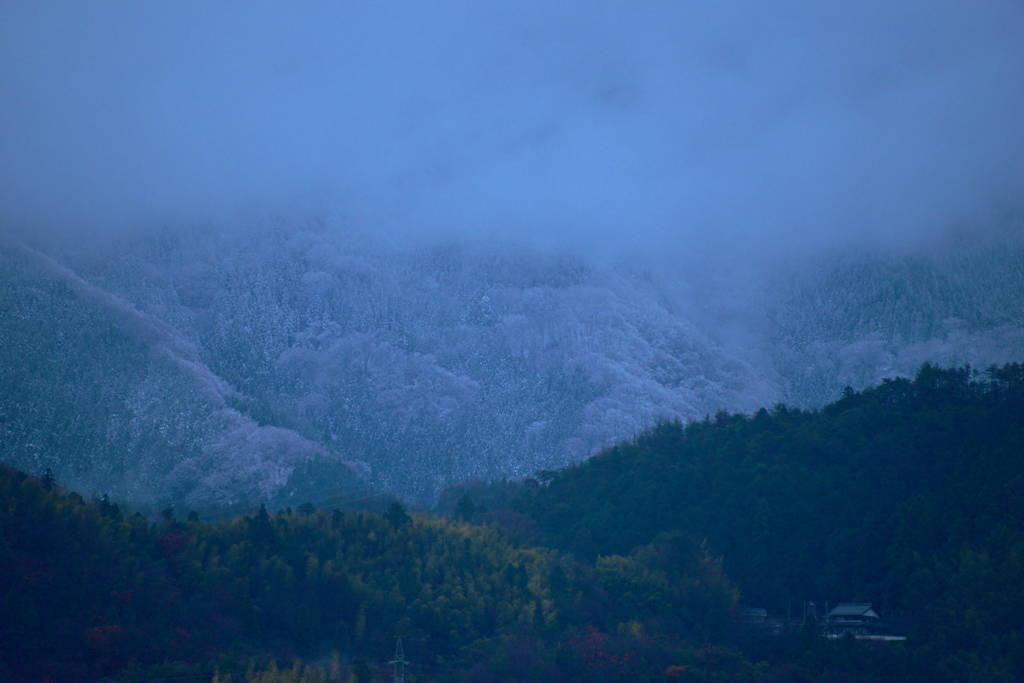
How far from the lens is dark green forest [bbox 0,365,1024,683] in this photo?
147ft

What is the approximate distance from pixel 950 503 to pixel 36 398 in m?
62.7

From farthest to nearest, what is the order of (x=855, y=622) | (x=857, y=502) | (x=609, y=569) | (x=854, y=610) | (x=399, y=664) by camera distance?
1. (x=857, y=502)
2. (x=609, y=569)
3. (x=854, y=610)
4. (x=855, y=622)
5. (x=399, y=664)

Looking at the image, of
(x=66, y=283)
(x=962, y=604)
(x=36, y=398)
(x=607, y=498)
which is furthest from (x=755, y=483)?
(x=66, y=283)

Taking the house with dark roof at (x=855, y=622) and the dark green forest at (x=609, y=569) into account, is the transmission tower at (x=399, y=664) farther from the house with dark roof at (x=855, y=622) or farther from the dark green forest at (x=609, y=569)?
the house with dark roof at (x=855, y=622)

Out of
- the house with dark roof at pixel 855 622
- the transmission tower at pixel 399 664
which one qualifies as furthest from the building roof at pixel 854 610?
the transmission tower at pixel 399 664

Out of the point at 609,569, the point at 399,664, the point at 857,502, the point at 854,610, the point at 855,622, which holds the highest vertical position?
the point at 857,502

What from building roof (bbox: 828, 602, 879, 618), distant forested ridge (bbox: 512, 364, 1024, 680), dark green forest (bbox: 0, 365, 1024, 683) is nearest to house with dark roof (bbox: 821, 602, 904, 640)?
building roof (bbox: 828, 602, 879, 618)

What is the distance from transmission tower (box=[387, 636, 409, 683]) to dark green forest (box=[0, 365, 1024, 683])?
866 millimetres

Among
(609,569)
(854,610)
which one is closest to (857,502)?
(854,610)

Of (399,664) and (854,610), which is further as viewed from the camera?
(854,610)

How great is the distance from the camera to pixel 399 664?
46062mm

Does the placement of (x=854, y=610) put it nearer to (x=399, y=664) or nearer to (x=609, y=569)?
(x=609, y=569)

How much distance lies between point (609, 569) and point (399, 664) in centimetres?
1668

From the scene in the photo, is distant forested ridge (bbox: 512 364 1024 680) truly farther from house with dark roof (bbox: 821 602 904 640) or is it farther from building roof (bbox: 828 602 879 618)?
house with dark roof (bbox: 821 602 904 640)
